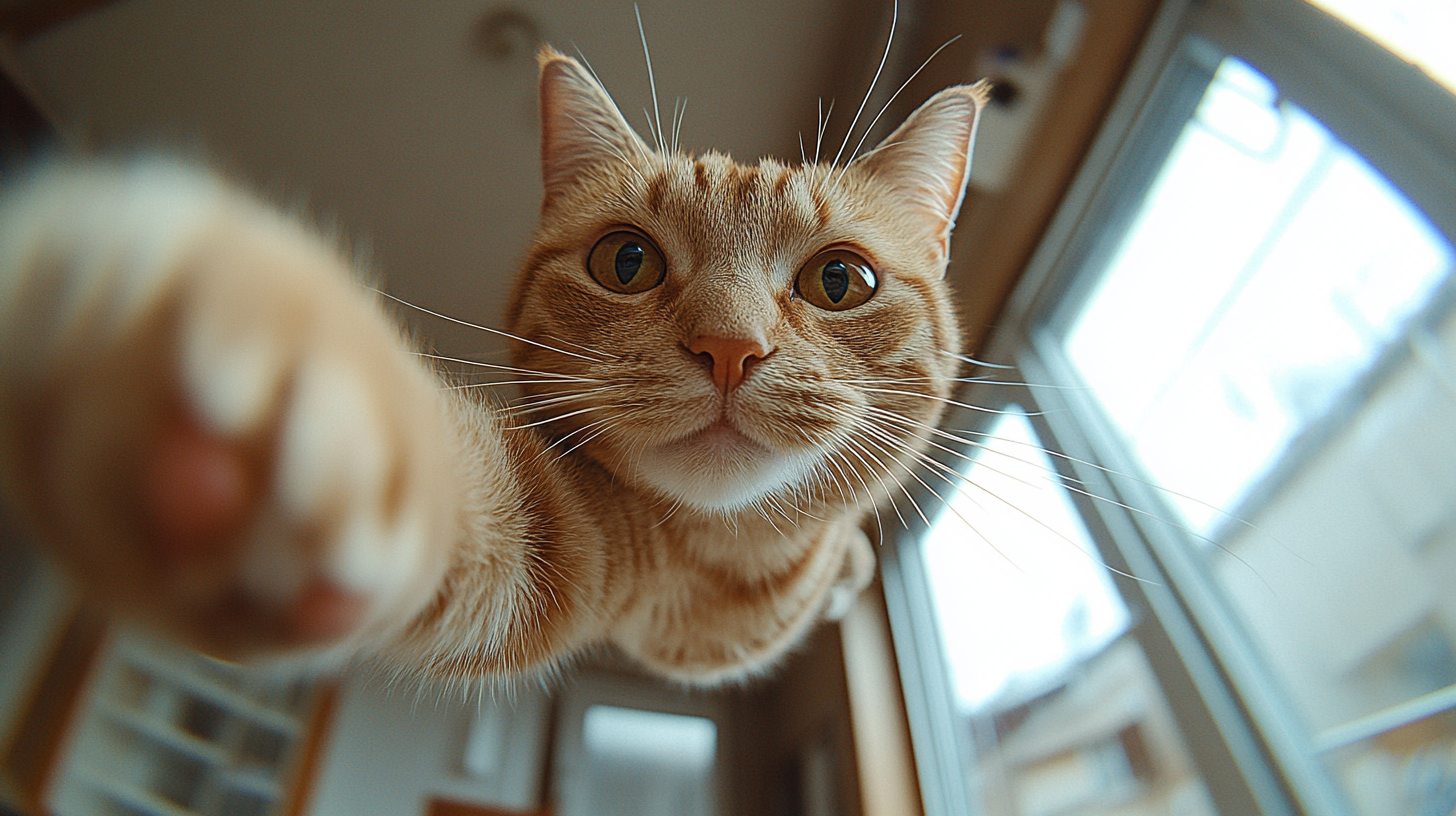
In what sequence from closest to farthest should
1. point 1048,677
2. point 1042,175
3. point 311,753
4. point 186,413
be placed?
1. point 186,413
2. point 311,753
3. point 1042,175
4. point 1048,677

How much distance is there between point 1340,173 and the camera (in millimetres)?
704

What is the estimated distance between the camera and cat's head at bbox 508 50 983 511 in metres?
0.48

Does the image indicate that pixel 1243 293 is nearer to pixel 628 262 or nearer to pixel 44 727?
pixel 628 262

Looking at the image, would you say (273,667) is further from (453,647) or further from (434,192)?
(434,192)

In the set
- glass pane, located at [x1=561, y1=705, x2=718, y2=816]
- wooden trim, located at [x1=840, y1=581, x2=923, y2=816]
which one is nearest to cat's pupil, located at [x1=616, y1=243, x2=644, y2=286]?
glass pane, located at [x1=561, y1=705, x2=718, y2=816]

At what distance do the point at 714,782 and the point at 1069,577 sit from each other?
61 centimetres

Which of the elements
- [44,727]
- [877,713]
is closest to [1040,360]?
[877,713]

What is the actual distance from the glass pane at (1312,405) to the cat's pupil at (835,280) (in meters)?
0.52

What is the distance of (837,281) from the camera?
1.96ft

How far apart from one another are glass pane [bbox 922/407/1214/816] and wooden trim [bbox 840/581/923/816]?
106 millimetres

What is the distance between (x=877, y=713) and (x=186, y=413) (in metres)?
1.07

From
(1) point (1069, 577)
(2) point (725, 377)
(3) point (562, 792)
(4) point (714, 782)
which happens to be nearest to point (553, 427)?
(2) point (725, 377)

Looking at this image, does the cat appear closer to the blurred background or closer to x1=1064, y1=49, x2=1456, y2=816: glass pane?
the blurred background

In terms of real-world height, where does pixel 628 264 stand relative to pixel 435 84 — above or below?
below
